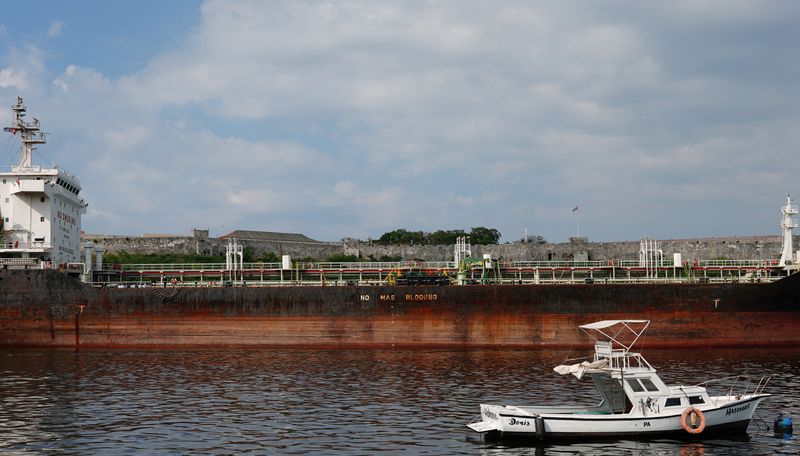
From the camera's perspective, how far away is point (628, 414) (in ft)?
70.2

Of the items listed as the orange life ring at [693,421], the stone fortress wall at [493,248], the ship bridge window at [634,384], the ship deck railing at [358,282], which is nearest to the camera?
the orange life ring at [693,421]

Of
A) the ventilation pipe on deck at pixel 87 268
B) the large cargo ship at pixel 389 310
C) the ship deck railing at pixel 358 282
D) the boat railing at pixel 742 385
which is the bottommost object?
the boat railing at pixel 742 385

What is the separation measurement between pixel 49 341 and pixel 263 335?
1337cm

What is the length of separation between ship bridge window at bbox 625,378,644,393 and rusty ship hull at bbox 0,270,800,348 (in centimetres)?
2086

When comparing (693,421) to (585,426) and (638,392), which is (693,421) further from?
(585,426)

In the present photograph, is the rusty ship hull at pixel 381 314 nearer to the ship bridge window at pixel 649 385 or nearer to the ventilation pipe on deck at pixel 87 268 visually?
the ventilation pipe on deck at pixel 87 268

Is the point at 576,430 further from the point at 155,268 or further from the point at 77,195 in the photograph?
the point at 77,195

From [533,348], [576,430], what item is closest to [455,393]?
[576,430]

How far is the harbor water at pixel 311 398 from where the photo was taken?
66.8 feet

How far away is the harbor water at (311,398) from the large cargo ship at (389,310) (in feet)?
7.83

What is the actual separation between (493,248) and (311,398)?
55.0 metres

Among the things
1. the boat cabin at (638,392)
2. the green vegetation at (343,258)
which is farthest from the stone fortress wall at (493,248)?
the boat cabin at (638,392)

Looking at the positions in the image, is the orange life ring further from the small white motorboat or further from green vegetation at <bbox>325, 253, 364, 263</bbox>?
green vegetation at <bbox>325, 253, 364, 263</bbox>

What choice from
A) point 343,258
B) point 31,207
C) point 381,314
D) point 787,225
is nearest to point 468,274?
point 381,314
